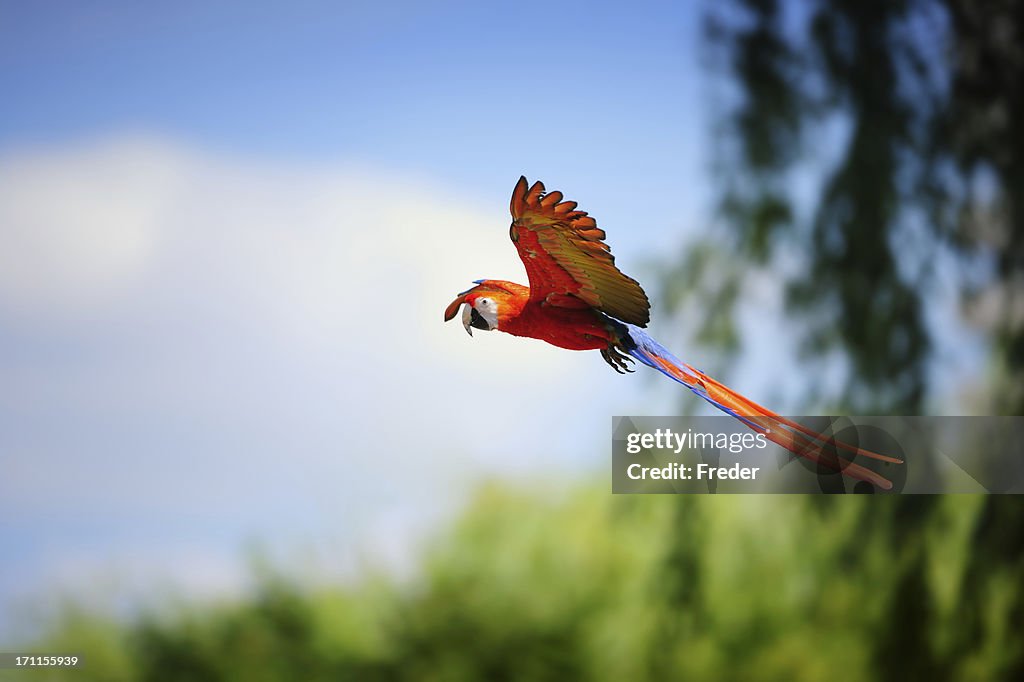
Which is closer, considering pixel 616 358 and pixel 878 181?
pixel 616 358

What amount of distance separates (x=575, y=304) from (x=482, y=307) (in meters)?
0.10

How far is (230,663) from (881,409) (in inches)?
65.3

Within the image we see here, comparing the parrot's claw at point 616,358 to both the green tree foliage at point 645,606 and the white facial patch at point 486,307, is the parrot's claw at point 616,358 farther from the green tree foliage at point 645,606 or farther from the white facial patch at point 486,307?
the green tree foliage at point 645,606

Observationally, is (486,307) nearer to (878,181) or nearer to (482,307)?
(482,307)

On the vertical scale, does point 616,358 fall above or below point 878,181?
below

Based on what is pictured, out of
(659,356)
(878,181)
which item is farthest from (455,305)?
(878,181)

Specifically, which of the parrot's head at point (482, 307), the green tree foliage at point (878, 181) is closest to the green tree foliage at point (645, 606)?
the green tree foliage at point (878, 181)

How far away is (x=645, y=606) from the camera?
2.22 metres

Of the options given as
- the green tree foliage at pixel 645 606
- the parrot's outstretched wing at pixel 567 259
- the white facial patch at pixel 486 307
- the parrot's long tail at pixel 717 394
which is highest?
the parrot's outstretched wing at pixel 567 259

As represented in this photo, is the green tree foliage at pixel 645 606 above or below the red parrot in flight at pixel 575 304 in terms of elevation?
below

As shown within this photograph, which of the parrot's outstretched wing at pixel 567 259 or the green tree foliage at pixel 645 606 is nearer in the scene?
the parrot's outstretched wing at pixel 567 259

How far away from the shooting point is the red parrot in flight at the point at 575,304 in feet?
2.87

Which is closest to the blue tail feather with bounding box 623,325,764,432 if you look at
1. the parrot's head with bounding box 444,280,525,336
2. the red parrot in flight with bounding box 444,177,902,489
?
the red parrot in flight with bounding box 444,177,902,489

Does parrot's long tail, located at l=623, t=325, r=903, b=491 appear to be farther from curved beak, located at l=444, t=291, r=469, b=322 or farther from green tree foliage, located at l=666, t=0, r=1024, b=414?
green tree foliage, located at l=666, t=0, r=1024, b=414
